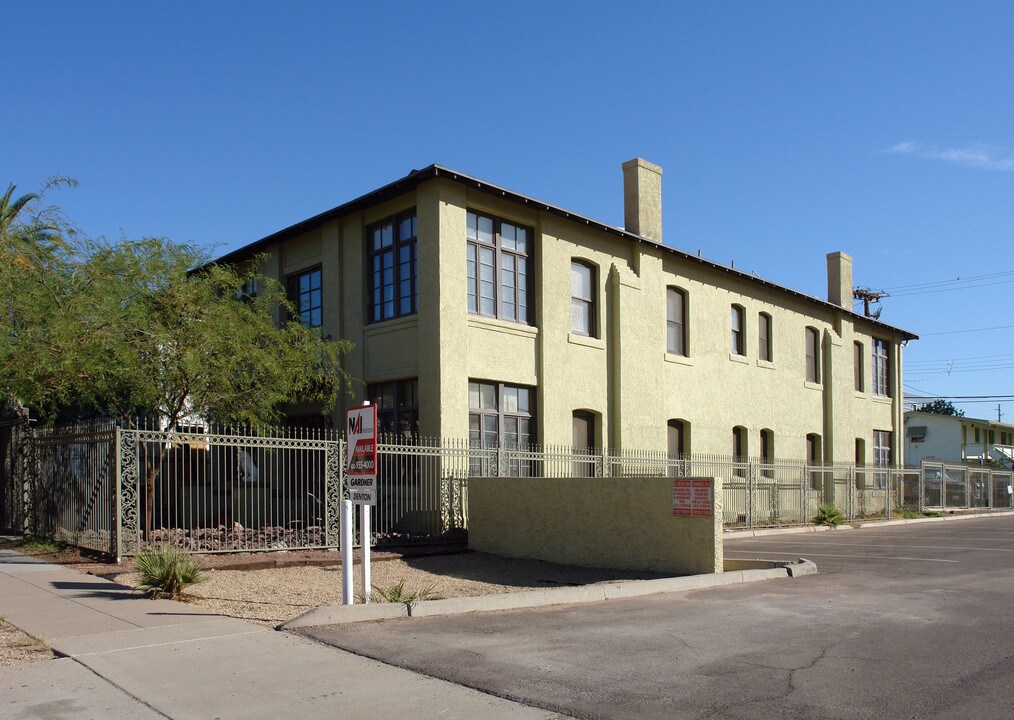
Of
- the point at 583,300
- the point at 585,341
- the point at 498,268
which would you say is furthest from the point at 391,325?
the point at 583,300

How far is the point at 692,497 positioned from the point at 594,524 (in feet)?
6.99

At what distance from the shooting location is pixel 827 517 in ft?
87.4

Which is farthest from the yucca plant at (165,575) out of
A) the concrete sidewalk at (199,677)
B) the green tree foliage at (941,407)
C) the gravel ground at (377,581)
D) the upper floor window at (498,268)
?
the green tree foliage at (941,407)

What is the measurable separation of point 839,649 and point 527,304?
14.2 metres

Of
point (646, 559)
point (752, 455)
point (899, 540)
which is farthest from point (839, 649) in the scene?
point (752, 455)

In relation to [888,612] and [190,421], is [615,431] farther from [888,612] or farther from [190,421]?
[888,612]

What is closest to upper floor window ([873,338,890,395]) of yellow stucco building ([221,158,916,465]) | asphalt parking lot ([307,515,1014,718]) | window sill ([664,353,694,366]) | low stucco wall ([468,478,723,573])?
yellow stucco building ([221,158,916,465])

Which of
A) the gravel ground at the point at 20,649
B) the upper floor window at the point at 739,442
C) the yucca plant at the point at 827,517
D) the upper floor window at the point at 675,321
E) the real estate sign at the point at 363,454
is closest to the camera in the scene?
the gravel ground at the point at 20,649

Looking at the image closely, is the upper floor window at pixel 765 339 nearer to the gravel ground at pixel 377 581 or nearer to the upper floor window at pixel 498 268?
the upper floor window at pixel 498 268

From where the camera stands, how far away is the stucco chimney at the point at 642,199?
83.3 feet

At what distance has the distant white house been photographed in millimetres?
63094

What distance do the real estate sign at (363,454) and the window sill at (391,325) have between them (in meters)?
9.52

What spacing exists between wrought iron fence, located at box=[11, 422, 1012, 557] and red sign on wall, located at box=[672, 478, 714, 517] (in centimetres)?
484

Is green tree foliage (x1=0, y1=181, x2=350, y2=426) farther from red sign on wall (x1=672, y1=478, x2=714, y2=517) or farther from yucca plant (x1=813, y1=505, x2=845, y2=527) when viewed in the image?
yucca plant (x1=813, y1=505, x2=845, y2=527)
